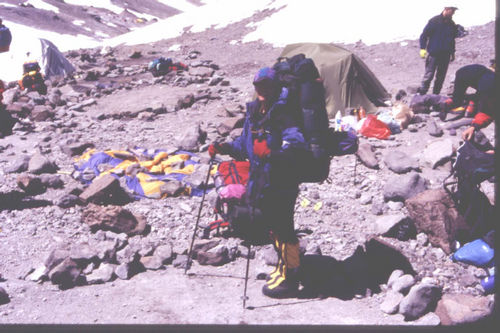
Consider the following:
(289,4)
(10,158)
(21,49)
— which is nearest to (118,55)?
(21,49)

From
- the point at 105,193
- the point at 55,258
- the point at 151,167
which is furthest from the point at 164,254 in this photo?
the point at 151,167

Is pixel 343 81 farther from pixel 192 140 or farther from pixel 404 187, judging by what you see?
pixel 404 187

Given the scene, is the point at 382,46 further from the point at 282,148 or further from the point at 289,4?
the point at 282,148

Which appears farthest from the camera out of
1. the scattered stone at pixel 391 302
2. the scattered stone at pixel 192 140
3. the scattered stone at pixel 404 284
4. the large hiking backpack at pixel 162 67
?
the large hiking backpack at pixel 162 67

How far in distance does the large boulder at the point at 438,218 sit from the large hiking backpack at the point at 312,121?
1.57 m

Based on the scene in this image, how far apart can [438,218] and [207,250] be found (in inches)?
95.2

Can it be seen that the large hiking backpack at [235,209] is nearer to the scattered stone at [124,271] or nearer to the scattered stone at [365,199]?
the scattered stone at [124,271]

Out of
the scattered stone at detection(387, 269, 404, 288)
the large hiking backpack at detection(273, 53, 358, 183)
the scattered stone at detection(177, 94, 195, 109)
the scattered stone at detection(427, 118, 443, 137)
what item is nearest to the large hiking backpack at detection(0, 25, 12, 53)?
the scattered stone at detection(177, 94, 195, 109)

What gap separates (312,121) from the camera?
11.5 ft

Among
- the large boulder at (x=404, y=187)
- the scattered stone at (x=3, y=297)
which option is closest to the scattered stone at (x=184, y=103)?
the large boulder at (x=404, y=187)

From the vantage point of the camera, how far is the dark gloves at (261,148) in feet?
11.8

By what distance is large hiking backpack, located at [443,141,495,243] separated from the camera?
4.30 meters

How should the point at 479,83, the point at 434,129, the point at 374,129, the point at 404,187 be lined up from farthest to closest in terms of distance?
the point at 374,129, the point at 434,129, the point at 404,187, the point at 479,83

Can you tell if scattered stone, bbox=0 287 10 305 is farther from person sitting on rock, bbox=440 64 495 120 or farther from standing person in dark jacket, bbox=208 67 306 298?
person sitting on rock, bbox=440 64 495 120
